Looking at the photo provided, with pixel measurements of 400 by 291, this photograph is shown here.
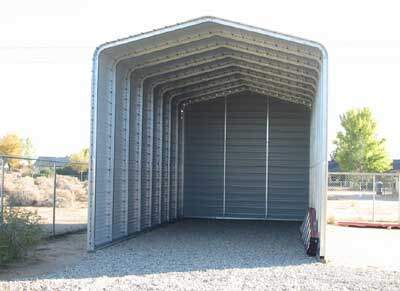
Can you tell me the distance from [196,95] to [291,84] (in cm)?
344

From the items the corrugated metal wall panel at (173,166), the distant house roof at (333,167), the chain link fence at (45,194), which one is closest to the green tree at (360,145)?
the distant house roof at (333,167)

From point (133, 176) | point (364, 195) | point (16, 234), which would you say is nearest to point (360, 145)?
point (364, 195)

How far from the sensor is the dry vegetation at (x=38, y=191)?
76.8 feet

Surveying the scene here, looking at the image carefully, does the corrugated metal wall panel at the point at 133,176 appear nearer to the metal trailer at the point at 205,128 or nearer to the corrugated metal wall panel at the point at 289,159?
the metal trailer at the point at 205,128

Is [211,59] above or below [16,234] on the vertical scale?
above


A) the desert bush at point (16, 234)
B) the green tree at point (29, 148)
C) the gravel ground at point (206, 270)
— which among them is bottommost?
the gravel ground at point (206, 270)

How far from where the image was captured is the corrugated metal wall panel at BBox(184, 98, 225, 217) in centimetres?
1989

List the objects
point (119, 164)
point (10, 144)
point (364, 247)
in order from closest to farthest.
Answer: point (119, 164) < point (364, 247) < point (10, 144)

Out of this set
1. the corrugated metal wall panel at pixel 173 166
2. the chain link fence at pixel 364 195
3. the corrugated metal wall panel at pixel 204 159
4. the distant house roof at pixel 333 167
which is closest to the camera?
the corrugated metal wall panel at pixel 173 166

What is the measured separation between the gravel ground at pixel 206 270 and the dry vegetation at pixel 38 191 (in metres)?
10.8

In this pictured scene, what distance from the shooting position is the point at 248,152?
65.0 feet

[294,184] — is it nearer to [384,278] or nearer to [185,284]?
[384,278]

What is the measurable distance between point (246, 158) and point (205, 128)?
5.31ft

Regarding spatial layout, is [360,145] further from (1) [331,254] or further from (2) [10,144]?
(1) [331,254]
